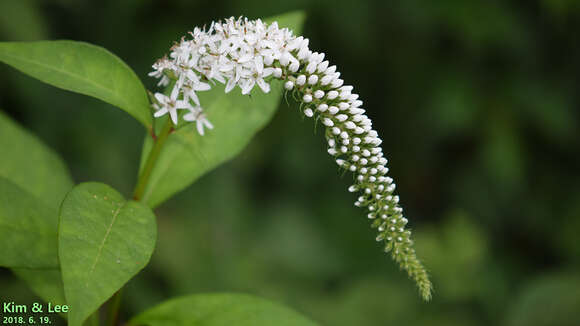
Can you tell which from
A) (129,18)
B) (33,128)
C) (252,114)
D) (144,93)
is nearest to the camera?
(144,93)

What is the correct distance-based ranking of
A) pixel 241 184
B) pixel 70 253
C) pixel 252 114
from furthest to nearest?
1. pixel 241 184
2. pixel 252 114
3. pixel 70 253

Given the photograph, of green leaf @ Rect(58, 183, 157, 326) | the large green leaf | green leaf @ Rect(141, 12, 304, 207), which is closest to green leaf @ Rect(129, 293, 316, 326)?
green leaf @ Rect(141, 12, 304, 207)

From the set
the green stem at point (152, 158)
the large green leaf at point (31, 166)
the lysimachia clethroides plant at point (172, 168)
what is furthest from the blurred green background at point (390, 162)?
the green stem at point (152, 158)

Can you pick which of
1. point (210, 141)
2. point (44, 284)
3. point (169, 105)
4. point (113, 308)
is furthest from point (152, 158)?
point (44, 284)

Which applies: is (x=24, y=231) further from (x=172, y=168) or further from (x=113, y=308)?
(x=172, y=168)

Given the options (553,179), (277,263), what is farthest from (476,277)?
(277,263)

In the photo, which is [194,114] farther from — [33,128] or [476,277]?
[476,277]
